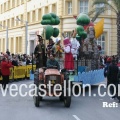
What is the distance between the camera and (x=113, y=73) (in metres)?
18.2

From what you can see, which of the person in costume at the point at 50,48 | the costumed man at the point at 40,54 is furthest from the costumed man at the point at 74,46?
the costumed man at the point at 40,54

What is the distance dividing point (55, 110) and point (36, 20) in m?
40.6

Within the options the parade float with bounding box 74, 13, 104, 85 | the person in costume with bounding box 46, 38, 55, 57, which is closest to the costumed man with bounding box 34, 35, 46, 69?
the person in costume with bounding box 46, 38, 55, 57

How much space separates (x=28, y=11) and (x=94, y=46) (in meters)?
36.6

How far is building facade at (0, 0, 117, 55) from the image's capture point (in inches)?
1852

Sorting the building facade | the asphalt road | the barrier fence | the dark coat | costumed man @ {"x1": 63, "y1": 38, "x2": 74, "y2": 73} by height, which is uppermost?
the building facade

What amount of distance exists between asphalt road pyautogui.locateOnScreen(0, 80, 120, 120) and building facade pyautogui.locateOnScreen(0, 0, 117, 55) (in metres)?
24.3

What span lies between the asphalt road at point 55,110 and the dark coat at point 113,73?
83 cm

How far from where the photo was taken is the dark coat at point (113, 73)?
714 inches

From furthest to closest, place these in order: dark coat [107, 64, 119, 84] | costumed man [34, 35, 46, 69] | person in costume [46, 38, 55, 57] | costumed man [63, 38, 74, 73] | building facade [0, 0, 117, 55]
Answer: building facade [0, 0, 117, 55], costumed man [63, 38, 74, 73], person in costume [46, 38, 55, 57], costumed man [34, 35, 46, 69], dark coat [107, 64, 119, 84]

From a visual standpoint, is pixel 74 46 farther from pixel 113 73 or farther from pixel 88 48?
pixel 113 73

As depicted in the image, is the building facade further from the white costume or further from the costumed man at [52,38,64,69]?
the costumed man at [52,38,64,69]

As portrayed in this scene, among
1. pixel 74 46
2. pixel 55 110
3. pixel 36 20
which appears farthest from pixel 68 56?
pixel 36 20

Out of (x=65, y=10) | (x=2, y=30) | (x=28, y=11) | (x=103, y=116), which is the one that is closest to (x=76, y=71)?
(x=103, y=116)
